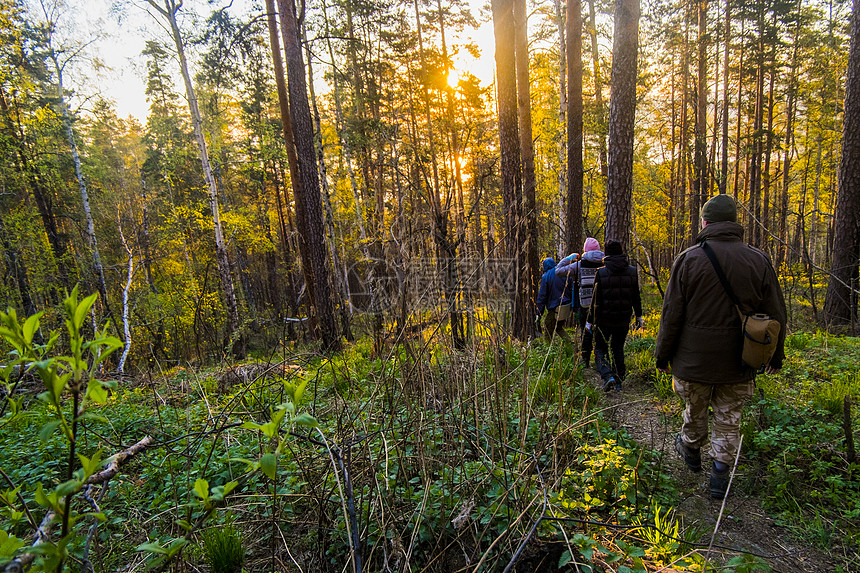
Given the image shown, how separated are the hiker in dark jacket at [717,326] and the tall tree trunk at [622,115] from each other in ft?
10.4

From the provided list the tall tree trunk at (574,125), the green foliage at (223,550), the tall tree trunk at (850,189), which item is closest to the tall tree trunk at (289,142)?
the tall tree trunk at (574,125)

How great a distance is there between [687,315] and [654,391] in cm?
193

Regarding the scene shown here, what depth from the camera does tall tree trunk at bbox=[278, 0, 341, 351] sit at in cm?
720

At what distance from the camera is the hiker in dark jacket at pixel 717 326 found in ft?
8.73

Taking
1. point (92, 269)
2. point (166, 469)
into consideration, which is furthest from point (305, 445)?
point (92, 269)

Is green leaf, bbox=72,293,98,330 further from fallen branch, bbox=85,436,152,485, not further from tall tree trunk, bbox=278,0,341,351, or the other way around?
tall tree trunk, bbox=278,0,341,351

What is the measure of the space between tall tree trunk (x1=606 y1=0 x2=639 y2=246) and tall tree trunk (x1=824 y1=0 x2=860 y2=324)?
3.55 metres

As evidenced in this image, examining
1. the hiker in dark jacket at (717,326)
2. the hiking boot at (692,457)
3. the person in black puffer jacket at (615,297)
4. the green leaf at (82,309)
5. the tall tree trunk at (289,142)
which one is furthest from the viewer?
the tall tree trunk at (289,142)

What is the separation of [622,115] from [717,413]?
4852 millimetres

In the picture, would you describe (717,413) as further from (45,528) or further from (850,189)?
(850,189)

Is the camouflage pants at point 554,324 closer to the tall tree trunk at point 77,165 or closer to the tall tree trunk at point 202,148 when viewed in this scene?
the tall tree trunk at point 202,148

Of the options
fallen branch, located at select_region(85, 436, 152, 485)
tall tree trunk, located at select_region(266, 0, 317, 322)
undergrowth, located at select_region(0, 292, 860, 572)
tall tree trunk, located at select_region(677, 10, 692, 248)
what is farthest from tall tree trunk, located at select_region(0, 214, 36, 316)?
tall tree trunk, located at select_region(677, 10, 692, 248)

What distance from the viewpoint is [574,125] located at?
761 cm

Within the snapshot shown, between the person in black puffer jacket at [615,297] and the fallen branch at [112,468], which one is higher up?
the fallen branch at [112,468]
